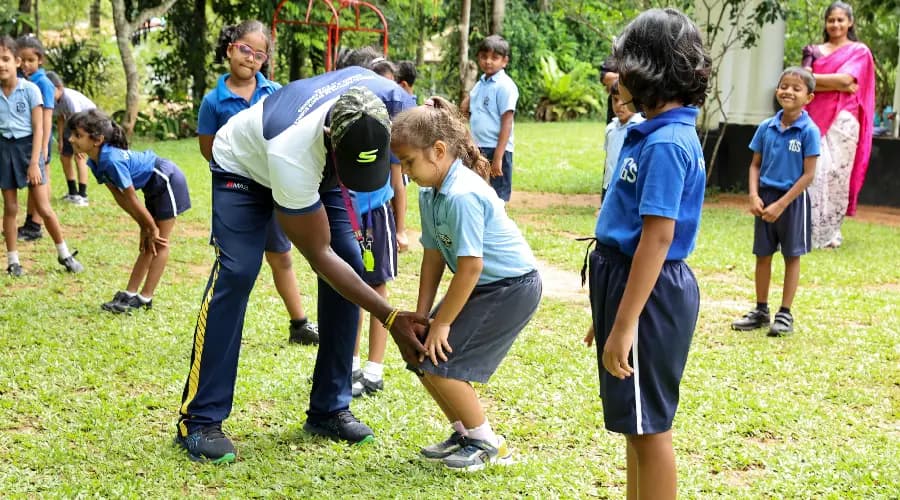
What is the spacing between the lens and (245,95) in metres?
5.00

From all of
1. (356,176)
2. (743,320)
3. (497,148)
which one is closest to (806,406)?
(743,320)

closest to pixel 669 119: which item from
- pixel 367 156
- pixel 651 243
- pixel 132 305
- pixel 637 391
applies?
pixel 651 243

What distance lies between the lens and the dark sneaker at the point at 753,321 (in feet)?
19.0

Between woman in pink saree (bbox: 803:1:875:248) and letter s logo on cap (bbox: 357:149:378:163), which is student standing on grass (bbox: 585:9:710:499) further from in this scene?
woman in pink saree (bbox: 803:1:875:248)

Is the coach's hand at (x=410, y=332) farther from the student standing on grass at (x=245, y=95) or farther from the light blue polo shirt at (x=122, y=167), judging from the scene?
the light blue polo shirt at (x=122, y=167)

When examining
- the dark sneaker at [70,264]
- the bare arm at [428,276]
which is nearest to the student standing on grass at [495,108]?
the dark sneaker at [70,264]

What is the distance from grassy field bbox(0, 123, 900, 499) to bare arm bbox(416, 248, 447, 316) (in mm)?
661

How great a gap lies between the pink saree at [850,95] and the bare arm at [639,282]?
6.76 meters

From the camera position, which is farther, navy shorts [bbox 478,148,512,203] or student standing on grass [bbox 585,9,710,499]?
navy shorts [bbox 478,148,512,203]

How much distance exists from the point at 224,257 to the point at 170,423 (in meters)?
0.92

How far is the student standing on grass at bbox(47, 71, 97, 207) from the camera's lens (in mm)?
9398

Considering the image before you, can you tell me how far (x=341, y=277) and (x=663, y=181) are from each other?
1.32 meters

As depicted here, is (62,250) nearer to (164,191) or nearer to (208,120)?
(164,191)

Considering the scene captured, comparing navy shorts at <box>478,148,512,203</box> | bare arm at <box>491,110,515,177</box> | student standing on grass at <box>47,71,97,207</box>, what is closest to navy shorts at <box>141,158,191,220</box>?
bare arm at <box>491,110,515,177</box>
